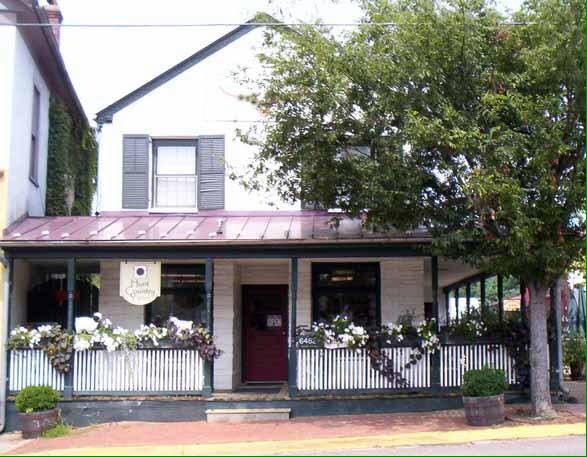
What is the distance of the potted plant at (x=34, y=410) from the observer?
12.3 meters

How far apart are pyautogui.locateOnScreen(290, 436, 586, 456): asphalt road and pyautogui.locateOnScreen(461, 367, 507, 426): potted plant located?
120 cm

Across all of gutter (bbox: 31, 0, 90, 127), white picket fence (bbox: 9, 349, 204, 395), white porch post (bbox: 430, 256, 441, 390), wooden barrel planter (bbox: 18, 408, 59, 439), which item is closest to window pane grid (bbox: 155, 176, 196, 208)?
gutter (bbox: 31, 0, 90, 127)

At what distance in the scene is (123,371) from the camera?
527 inches

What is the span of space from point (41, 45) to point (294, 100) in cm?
687

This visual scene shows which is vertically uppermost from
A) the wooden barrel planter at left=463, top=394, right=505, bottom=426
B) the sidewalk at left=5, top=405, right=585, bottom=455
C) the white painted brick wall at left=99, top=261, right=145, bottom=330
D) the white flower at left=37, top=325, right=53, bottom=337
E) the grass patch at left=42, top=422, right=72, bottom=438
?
the white painted brick wall at left=99, top=261, right=145, bottom=330

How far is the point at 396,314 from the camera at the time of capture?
1490cm

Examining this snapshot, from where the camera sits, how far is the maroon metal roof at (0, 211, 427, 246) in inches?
520

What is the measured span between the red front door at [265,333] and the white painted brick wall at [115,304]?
97.9 inches

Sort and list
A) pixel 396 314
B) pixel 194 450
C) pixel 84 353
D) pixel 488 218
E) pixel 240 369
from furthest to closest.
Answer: pixel 240 369 → pixel 396 314 → pixel 84 353 → pixel 488 218 → pixel 194 450

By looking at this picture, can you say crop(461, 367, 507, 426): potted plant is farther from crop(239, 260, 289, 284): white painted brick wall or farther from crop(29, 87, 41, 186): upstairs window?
crop(29, 87, 41, 186): upstairs window

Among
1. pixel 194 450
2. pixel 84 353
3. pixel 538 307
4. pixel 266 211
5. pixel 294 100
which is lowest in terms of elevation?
pixel 194 450

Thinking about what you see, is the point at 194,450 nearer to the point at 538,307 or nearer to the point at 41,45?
the point at 538,307

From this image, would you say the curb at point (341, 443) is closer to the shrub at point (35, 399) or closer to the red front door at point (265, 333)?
the shrub at point (35, 399)

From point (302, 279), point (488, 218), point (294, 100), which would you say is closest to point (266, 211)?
point (302, 279)
